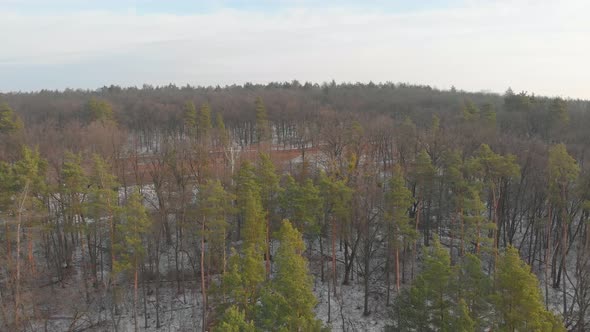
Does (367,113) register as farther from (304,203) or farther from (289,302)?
(289,302)

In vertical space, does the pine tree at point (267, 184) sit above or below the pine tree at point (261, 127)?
below

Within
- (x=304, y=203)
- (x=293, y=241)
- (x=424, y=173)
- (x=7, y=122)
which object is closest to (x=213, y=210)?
(x=293, y=241)

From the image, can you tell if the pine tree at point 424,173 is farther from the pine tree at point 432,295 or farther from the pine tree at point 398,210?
the pine tree at point 432,295

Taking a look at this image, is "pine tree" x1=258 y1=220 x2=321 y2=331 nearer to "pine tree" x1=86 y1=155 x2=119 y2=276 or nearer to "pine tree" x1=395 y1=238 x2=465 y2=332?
"pine tree" x1=395 y1=238 x2=465 y2=332

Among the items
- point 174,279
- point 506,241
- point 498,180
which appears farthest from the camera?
point 506,241

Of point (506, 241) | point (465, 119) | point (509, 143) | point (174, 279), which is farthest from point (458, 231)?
point (465, 119)

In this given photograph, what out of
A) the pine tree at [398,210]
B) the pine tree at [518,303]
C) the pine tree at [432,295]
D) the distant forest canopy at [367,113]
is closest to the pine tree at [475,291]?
the pine tree at [432,295]

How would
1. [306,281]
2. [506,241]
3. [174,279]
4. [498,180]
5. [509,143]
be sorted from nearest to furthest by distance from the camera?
[306,281] < [498,180] < [174,279] < [506,241] < [509,143]

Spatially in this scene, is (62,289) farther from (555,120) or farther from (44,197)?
(555,120)

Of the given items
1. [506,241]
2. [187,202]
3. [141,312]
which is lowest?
[141,312]
